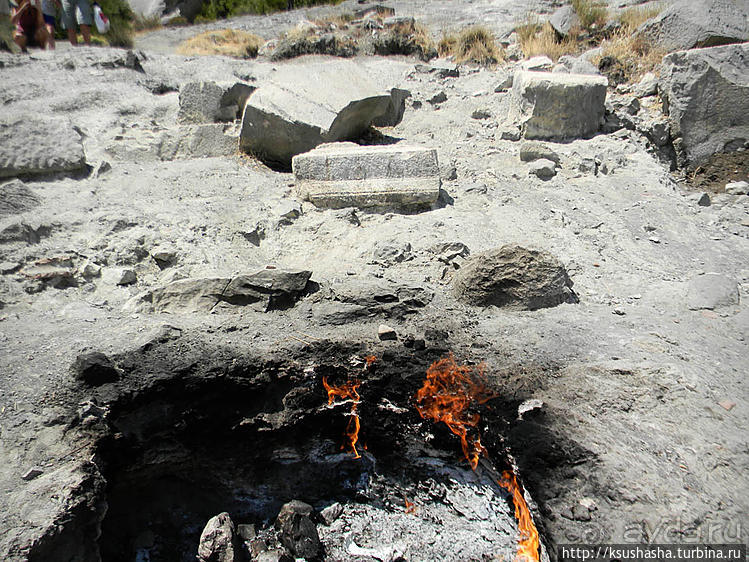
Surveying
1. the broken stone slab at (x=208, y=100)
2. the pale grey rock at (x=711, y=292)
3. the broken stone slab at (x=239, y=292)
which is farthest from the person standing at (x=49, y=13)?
the pale grey rock at (x=711, y=292)

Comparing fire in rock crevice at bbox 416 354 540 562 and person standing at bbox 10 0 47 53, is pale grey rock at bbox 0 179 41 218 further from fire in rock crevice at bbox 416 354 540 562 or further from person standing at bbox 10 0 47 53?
person standing at bbox 10 0 47 53

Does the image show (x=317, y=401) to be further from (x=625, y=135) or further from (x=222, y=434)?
(x=625, y=135)

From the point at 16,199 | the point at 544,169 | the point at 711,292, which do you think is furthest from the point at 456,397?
the point at 16,199

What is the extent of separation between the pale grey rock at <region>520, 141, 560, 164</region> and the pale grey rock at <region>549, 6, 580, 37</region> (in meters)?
3.46

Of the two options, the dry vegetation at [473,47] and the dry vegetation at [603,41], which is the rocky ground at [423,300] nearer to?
the dry vegetation at [603,41]

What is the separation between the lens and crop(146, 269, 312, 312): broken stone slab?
3.57m

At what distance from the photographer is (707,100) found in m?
5.29

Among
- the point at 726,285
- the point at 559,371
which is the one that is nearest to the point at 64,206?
the point at 559,371

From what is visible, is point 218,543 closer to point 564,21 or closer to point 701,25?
point 701,25

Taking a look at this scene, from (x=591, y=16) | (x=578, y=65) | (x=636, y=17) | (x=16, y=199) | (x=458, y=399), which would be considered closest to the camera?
(x=458, y=399)

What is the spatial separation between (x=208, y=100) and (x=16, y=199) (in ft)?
8.35

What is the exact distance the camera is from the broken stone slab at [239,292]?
3.57 meters

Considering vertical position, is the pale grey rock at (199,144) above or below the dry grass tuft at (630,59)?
below

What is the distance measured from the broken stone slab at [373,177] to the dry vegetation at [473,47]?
410cm
